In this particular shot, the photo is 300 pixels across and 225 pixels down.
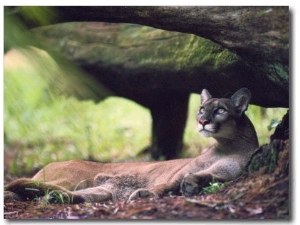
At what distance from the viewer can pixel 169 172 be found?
4.88 m

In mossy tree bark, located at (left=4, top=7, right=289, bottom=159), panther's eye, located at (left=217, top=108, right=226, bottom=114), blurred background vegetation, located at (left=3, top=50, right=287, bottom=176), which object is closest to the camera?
mossy tree bark, located at (left=4, top=7, right=289, bottom=159)

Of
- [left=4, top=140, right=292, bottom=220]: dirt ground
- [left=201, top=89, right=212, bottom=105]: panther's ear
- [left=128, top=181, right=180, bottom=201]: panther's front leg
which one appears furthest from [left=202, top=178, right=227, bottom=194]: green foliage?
[left=201, top=89, right=212, bottom=105]: panther's ear

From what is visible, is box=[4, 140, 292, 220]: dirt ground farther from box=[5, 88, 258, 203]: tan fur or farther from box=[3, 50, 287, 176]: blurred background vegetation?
box=[3, 50, 287, 176]: blurred background vegetation

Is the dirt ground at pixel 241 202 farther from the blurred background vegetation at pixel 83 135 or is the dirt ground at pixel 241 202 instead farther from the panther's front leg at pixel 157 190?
the blurred background vegetation at pixel 83 135

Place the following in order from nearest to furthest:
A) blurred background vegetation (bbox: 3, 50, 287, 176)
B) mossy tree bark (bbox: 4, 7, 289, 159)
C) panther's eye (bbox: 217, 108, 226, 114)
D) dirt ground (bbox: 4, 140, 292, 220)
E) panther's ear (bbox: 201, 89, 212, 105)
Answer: dirt ground (bbox: 4, 140, 292, 220) → mossy tree bark (bbox: 4, 7, 289, 159) → panther's eye (bbox: 217, 108, 226, 114) → panther's ear (bbox: 201, 89, 212, 105) → blurred background vegetation (bbox: 3, 50, 287, 176)

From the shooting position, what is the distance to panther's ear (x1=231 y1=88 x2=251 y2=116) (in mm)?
4613

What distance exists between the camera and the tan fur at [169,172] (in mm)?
4535

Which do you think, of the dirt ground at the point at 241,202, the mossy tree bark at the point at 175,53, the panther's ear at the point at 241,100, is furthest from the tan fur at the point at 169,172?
the mossy tree bark at the point at 175,53

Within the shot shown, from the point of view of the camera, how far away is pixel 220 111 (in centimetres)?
459

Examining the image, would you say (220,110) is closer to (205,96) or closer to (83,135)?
(205,96)

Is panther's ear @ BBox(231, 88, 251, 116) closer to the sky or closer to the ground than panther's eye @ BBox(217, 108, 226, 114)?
closer to the sky

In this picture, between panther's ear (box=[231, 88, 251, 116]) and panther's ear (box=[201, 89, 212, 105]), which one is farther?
panther's ear (box=[201, 89, 212, 105])
